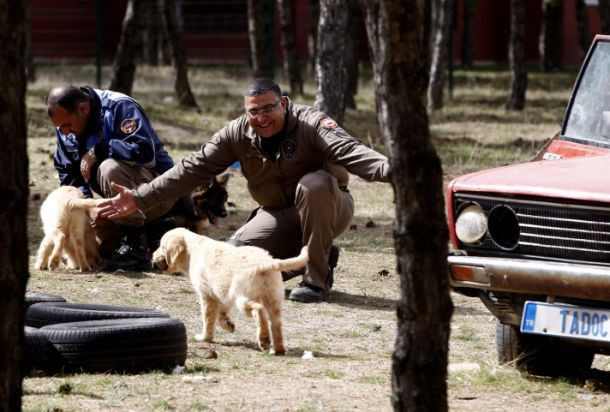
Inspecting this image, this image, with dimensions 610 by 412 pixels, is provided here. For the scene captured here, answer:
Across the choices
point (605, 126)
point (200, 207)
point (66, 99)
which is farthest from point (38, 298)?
point (605, 126)

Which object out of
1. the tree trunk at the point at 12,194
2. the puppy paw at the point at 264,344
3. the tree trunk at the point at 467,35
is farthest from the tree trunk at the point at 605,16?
the tree trunk at the point at 12,194

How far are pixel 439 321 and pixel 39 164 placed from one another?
11608 millimetres

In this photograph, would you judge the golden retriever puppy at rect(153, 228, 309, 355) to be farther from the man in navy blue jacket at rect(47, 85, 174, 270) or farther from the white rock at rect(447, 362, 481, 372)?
the man in navy blue jacket at rect(47, 85, 174, 270)

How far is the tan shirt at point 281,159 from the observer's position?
7.60 meters

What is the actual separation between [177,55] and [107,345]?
1658 cm

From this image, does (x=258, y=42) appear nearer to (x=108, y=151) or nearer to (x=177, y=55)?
(x=177, y=55)

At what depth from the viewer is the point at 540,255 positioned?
584cm

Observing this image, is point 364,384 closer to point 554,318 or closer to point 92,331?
point 554,318

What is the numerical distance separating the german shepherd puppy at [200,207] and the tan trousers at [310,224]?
4.77 ft

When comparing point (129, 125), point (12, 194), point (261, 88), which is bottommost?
point (129, 125)

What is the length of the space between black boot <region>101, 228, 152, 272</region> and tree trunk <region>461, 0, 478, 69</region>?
2676cm

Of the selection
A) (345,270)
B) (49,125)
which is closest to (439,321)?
(345,270)

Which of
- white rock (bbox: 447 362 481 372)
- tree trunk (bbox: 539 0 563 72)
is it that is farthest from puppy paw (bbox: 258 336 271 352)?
tree trunk (bbox: 539 0 563 72)

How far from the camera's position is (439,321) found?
14.0 ft
